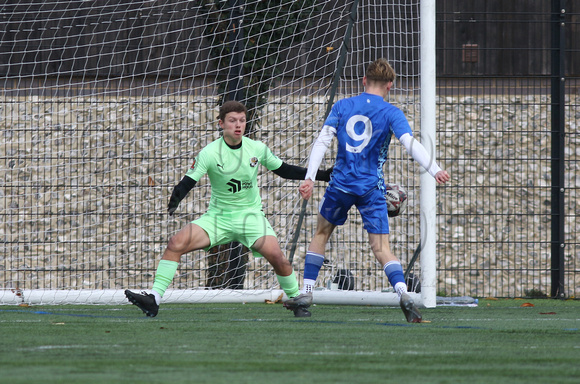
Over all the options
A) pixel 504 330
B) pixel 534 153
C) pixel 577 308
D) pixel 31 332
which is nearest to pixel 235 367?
pixel 31 332

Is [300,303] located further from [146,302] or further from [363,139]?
[363,139]

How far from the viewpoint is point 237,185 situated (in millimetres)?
6797

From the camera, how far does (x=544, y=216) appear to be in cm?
993

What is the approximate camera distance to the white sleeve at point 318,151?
652cm

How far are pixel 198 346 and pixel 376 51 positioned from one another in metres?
4.76

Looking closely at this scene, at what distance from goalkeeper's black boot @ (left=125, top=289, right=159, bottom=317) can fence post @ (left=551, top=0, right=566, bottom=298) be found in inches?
192

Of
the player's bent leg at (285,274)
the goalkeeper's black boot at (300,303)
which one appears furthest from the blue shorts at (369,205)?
the goalkeeper's black boot at (300,303)

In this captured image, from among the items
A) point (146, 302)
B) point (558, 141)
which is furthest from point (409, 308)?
point (558, 141)

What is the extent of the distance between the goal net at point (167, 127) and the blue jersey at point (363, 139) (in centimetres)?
205

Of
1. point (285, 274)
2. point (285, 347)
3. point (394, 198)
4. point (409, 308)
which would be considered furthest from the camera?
point (394, 198)

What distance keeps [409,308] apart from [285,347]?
5.41 ft

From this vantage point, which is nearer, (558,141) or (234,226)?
(234,226)

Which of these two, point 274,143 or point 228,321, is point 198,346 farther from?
A: point 274,143

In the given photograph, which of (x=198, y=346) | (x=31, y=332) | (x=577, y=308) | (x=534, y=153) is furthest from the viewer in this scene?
(x=534, y=153)
